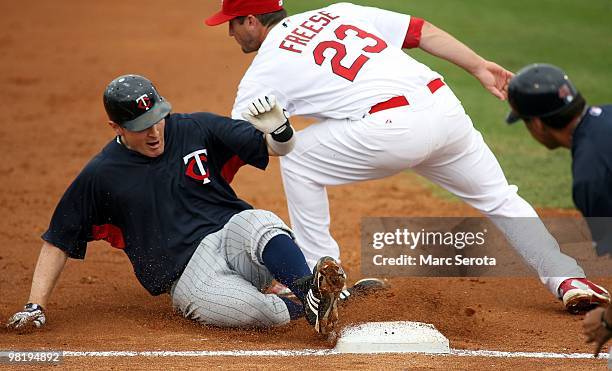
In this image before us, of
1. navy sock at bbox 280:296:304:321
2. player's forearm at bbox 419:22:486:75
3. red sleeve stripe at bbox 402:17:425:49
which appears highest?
red sleeve stripe at bbox 402:17:425:49

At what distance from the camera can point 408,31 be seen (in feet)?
19.9

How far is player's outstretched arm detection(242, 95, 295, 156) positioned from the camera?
513 cm

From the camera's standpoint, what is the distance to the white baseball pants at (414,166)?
220 inches

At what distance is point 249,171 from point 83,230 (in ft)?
14.5

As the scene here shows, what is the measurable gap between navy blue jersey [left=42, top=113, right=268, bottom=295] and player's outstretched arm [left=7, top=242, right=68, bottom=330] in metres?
0.06

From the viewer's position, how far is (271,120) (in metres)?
5.18

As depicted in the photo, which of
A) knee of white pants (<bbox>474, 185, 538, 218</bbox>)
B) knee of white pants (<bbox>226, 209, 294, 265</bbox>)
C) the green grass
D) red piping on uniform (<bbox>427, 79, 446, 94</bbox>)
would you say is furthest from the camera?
the green grass

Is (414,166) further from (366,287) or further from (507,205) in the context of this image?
(366,287)

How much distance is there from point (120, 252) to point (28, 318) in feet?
6.97

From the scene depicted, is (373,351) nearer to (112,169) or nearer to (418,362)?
(418,362)

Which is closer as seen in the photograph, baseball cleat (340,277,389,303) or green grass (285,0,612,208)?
baseball cleat (340,277,389,303)

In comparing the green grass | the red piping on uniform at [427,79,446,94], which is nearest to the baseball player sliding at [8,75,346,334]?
the red piping on uniform at [427,79,446,94]

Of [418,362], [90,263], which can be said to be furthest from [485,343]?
[90,263]

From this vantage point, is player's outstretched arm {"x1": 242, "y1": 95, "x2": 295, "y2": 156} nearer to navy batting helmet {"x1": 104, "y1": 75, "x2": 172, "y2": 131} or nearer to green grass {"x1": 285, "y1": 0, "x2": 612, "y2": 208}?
navy batting helmet {"x1": 104, "y1": 75, "x2": 172, "y2": 131}
